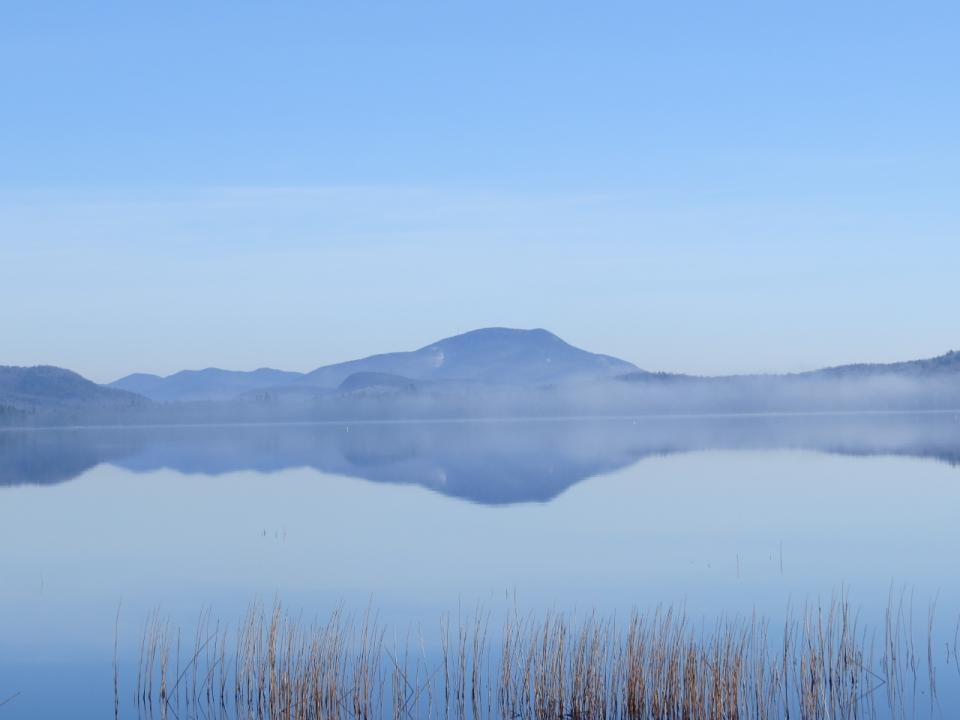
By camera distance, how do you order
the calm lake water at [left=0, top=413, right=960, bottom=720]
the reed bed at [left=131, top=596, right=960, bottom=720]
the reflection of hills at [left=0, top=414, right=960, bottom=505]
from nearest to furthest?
the reed bed at [left=131, top=596, right=960, bottom=720] → the calm lake water at [left=0, top=413, right=960, bottom=720] → the reflection of hills at [left=0, top=414, right=960, bottom=505]

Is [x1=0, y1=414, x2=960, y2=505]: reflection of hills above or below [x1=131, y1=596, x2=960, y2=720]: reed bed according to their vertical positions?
above

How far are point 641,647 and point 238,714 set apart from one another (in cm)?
367

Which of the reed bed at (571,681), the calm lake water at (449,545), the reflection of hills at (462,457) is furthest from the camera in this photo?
the reflection of hills at (462,457)

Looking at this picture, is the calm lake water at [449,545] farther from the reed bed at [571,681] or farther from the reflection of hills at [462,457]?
the reed bed at [571,681]

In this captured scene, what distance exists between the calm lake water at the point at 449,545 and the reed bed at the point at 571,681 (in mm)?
719

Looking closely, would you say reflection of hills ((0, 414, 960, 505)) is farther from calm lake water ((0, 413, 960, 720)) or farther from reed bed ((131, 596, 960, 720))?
reed bed ((131, 596, 960, 720))

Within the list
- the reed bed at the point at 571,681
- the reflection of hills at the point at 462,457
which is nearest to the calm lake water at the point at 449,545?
the reflection of hills at the point at 462,457

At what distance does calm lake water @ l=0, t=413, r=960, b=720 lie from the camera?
48.2 ft

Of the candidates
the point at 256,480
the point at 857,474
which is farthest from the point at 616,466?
the point at 256,480

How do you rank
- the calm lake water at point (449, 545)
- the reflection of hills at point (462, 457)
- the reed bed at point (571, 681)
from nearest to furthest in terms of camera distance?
the reed bed at point (571, 681)
the calm lake water at point (449, 545)
the reflection of hills at point (462, 457)

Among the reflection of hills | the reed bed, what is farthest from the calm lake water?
the reed bed

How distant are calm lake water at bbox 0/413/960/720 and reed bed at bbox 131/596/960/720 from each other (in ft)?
2.36

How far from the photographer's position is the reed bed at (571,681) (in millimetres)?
9375

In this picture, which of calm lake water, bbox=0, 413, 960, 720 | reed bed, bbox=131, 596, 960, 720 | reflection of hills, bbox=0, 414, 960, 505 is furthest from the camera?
reflection of hills, bbox=0, 414, 960, 505
